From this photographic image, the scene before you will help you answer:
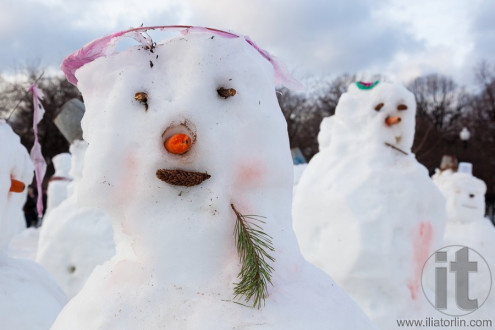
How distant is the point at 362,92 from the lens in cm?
353

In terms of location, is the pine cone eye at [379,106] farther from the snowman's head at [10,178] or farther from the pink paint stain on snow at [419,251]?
the snowman's head at [10,178]

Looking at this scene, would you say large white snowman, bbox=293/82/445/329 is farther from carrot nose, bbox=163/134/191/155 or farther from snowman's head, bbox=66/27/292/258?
carrot nose, bbox=163/134/191/155

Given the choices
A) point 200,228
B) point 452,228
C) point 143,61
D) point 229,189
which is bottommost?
point 200,228

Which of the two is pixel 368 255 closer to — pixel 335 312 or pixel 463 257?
pixel 463 257

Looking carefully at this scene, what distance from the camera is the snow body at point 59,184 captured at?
27.7 feet

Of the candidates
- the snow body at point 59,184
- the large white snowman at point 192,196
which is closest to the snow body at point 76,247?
the large white snowman at point 192,196

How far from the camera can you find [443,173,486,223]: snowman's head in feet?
16.7

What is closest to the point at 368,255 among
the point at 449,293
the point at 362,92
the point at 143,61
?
the point at 362,92

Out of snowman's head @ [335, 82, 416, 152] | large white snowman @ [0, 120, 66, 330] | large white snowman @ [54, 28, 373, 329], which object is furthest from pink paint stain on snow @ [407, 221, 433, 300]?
large white snowman @ [0, 120, 66, 330]

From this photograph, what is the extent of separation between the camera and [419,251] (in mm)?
3205

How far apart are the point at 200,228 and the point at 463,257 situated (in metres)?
3.59

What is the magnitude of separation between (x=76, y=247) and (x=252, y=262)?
11.1ft

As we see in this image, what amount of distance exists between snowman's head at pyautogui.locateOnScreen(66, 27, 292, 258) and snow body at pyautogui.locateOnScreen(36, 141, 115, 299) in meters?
2.99

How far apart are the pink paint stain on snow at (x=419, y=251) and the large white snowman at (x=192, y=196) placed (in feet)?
6.20
